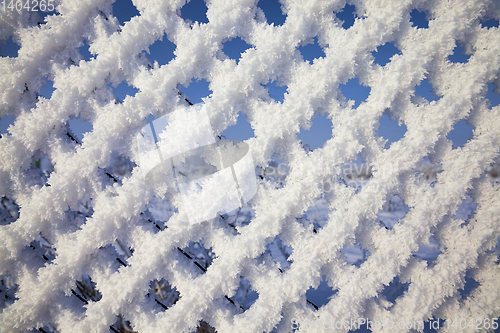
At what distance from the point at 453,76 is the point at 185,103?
78 cm

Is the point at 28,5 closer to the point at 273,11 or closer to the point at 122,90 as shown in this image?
the point at 122,90

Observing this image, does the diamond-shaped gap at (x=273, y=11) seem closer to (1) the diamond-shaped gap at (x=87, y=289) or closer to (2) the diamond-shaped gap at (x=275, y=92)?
(2) the diamond-shaped gap at (x=275, y=92)

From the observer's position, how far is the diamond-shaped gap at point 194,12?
2.15 feet

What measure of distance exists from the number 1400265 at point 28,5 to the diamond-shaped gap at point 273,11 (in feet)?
2.03

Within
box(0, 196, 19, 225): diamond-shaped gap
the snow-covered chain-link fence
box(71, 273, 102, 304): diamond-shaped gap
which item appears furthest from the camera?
box(71, 273, 102, 304): diamond-shaped gap

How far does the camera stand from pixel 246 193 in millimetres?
600

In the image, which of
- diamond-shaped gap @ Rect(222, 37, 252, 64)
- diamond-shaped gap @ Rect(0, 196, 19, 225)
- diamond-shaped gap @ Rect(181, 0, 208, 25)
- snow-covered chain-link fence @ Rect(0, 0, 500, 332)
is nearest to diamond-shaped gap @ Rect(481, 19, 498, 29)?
snow-covered chain-link fence @ Rect(0, 0, 500, 332)

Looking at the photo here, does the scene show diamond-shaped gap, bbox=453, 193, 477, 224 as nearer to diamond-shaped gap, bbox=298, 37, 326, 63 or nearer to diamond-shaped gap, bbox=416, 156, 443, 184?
diamond-shaped gap, bbox=416, 156, 443, 184

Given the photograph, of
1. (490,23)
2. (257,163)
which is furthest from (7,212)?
(490,23)

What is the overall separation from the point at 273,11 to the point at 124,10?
451 millimetres

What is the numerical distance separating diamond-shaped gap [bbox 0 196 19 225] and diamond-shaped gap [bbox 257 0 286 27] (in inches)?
39.9

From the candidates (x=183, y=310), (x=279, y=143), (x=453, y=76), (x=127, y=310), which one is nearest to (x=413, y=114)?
(x=453, y=76)

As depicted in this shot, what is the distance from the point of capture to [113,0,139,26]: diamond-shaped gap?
2.17 ft

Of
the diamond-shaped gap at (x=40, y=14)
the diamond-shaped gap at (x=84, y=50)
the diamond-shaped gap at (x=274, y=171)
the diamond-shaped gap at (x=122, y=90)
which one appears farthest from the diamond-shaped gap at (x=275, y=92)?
the diamond-shaped gap at (x=40, y=14)
